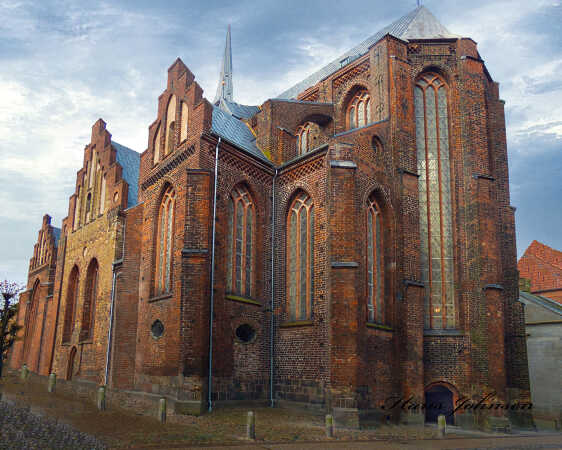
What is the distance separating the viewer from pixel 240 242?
61.6 feet

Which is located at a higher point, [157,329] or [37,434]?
[157,329]

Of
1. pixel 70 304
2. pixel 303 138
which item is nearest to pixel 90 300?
A: pixel 70 304

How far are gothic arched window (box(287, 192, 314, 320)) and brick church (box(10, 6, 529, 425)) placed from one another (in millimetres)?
82

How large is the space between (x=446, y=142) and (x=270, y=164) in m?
7.21

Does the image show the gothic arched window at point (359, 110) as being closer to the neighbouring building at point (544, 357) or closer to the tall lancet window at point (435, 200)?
the tall lancet window at point (435, 200)

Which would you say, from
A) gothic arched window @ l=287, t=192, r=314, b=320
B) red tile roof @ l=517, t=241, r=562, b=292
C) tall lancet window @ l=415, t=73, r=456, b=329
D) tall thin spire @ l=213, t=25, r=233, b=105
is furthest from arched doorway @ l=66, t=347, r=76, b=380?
tall thin spire @ l=213, t=25, r=233, b=105

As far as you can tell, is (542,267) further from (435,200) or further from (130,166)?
(130,166)

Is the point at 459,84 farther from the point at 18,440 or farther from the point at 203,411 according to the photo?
the point at 18,440

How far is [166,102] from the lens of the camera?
2062 centimetres

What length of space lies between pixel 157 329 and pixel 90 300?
8.84 meters

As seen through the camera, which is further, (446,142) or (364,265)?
(446,142)

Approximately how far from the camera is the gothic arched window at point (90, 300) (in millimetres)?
24247

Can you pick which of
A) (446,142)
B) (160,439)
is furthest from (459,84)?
(160,439)

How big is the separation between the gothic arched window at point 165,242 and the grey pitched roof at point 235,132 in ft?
10.1
